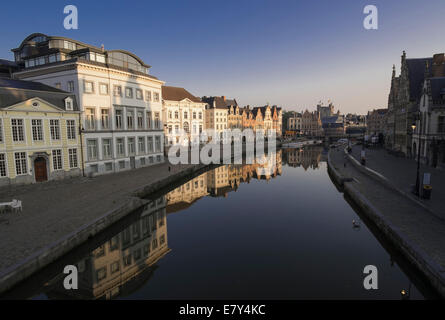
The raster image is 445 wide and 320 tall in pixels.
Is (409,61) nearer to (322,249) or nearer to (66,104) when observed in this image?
(322,249)

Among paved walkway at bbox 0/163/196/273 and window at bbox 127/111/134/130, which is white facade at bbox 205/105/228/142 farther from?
paved walkway at bbox 0/163/196/273

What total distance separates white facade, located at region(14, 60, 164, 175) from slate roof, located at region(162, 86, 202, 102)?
22.5 meters

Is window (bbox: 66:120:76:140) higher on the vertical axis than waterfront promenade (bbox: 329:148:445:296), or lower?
higher

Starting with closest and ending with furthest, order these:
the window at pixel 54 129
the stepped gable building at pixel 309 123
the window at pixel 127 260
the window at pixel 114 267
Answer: the window at pixel 114 267 < the window at pixel 127 260 < the window at pixel 54 129 < the stepped gable building at pixel 309 123

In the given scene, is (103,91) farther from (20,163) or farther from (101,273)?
(101,273)

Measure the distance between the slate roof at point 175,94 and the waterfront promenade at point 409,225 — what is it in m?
47.8

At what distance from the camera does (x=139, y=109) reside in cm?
3381

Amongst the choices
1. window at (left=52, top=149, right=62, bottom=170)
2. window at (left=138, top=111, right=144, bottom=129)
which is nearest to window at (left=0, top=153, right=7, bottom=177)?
window at (left=52, top=149, right=62, bottom=170)

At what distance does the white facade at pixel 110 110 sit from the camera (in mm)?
26688

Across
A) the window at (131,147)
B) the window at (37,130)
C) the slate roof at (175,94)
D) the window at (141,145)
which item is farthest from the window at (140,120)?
the slate roof at (175,94)

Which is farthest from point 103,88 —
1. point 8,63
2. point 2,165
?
point 8,63

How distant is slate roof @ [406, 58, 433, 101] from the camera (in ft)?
128

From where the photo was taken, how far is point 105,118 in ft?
95.9

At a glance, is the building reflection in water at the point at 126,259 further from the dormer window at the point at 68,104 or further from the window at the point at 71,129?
the dormer window at the point at 68,104
